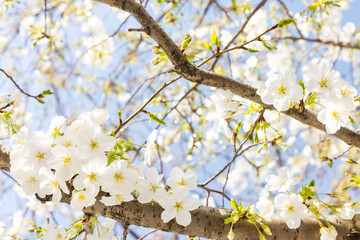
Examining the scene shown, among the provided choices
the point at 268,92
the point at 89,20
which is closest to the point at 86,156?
the point at 268,92

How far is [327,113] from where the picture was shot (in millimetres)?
1008

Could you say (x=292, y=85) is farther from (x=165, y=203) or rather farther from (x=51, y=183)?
(x=51, y=183)

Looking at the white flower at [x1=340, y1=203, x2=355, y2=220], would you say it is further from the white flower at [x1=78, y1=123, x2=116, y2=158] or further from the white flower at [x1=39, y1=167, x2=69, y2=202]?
the white flower at [x1=39, y1=167, x2=69, y2=202]

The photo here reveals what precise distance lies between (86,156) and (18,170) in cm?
24

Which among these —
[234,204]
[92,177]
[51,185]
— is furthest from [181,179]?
[51,185]

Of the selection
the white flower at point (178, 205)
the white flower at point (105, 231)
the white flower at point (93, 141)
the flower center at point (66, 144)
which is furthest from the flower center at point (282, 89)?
the white flower at point (105, 231)

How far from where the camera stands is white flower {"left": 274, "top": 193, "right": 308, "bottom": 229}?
1017 mm

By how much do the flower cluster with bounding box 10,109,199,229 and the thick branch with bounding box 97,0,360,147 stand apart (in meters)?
0.29

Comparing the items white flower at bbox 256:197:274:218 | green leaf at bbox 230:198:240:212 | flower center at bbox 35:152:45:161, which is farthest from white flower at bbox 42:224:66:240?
white flower at bbox 256:197:274:218

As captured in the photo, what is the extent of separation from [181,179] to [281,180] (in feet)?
1.26

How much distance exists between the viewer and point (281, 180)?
44.6 inches

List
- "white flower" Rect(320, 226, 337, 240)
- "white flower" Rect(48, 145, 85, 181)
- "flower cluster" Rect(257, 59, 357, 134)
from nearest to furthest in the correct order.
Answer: "white flower" Rect(48, 145, 85, 181)
"flower cluster" Rect(257, 59, 357, 134)
"white flower" Rect(320, 226, 337, 240)

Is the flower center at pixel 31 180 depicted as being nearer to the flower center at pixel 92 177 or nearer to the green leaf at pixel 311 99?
the flower center at pixel 92 177

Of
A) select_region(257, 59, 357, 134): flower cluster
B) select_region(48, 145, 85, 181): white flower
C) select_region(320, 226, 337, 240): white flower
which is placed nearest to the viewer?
select_region(48, 145, 85, 181): white flower
